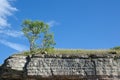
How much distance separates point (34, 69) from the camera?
84.2 feet

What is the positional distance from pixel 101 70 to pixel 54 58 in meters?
2.94

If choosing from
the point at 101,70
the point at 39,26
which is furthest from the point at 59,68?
the point at 39,26

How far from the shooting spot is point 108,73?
82.8ft

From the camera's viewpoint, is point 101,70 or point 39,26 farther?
point 39,26

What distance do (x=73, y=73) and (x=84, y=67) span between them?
78 centimetres

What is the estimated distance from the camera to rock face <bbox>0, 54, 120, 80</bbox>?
25422 mm

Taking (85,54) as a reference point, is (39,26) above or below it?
above

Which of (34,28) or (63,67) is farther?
(34,28)

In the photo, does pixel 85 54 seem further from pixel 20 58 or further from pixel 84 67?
pixel 20 58

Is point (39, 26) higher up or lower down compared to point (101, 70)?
higher up

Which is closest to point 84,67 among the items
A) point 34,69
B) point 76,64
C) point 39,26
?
point 76,64

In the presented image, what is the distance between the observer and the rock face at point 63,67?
83.4 feet

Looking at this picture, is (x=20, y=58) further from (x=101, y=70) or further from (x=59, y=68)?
(x=101, y=70)

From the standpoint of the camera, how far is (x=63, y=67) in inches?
1009
